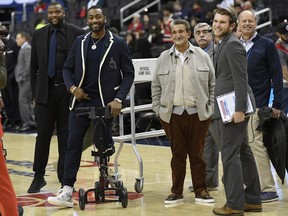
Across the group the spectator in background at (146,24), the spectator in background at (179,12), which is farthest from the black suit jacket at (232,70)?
the spectator in background at (146,24)

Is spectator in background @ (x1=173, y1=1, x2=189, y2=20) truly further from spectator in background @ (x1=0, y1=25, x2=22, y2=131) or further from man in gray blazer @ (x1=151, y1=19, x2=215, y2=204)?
man in gray blazer @ (x1=151, y1=19, x2=215, y2=204)

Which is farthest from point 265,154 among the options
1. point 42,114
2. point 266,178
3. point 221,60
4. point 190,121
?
point 42,114

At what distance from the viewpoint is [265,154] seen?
27.2 ft

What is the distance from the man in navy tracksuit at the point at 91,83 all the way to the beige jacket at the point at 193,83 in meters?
0.34

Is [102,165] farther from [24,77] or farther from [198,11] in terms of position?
[198,11]

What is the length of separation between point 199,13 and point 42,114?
10.1m

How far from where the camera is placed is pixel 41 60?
8641 millimetres

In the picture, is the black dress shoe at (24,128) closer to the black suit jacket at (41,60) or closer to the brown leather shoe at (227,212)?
the black suit jacket at (41,60)

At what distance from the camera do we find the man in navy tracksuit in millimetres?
7781

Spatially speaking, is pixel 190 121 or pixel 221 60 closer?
pixel 221 60

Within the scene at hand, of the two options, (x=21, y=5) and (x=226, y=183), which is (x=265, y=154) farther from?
(x=21, y=5)

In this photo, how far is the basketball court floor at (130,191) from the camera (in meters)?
7.62

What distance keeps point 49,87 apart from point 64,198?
4.54ft

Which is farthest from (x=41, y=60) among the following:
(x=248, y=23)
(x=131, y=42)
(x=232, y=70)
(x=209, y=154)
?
(x=131, y=42)
